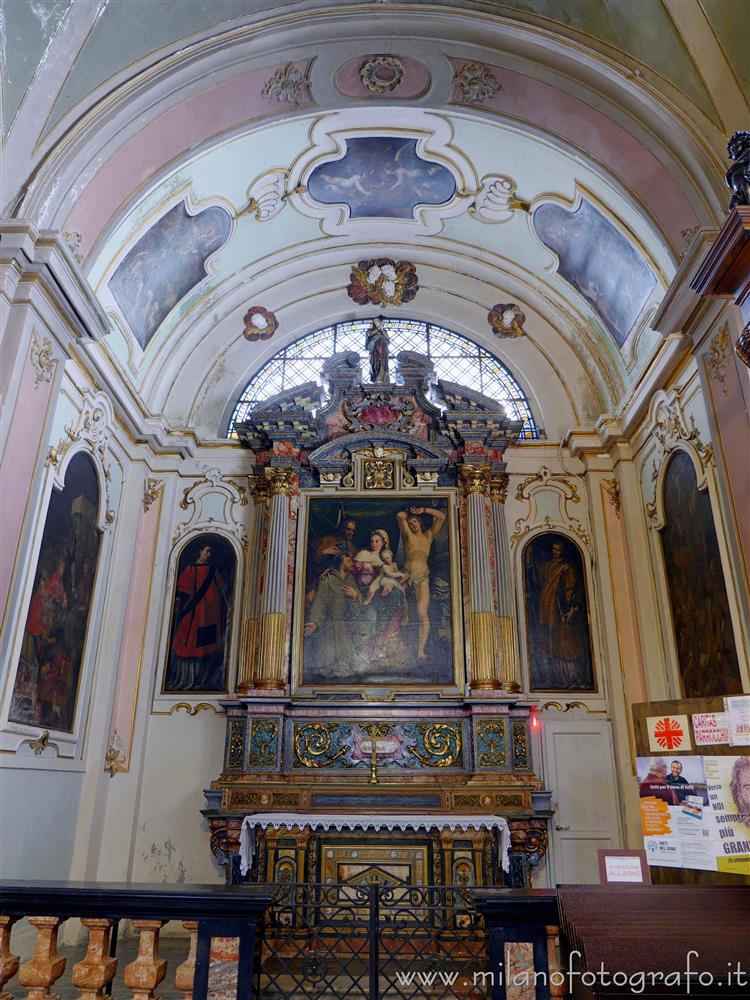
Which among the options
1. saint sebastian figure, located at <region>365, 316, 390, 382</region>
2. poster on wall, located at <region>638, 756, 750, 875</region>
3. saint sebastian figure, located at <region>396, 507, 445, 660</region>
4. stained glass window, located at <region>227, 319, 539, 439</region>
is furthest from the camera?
stained glass window, located at <region>227, 319, 539, 439</region>

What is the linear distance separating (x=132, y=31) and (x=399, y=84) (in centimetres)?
287

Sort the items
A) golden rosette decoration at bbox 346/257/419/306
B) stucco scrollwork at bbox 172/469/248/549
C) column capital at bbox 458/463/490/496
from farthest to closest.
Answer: golden rosette decoration at bbox 346/257/419/306 → stucco scrollwork at bbox 172/469/248/549 → column capital at bbox 458/463/490/496

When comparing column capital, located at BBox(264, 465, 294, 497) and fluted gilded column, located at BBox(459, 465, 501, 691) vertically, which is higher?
column capital, located at BBox(264, 465, 294, 497)

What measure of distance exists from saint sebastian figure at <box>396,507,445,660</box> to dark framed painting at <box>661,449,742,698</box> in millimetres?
2850

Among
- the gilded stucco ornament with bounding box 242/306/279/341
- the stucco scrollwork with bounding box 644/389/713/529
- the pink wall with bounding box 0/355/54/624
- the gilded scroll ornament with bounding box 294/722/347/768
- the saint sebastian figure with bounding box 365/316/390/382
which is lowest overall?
the gilded scroll ornament with bounding box 294/722/347/768

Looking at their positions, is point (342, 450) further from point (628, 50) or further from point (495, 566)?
point (628, 50)

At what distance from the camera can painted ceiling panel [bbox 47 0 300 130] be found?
285 inches

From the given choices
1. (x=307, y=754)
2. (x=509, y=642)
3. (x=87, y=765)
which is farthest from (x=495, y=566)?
(x=87, y=765)

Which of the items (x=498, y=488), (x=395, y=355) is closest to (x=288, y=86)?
(x=395, y=355)

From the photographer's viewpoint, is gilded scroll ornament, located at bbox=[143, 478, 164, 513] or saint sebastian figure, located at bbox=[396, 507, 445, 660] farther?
gilded scroll ornament, located at bbox=[143, 478, 164, 513]

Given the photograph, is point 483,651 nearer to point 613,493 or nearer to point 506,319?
point 613,493

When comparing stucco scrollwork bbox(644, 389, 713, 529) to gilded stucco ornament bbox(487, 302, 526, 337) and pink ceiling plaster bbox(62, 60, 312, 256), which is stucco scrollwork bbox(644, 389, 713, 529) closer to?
gilded stucco ornament bbox(487, 302, 526, 337)

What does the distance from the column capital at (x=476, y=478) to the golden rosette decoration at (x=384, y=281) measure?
3188mm

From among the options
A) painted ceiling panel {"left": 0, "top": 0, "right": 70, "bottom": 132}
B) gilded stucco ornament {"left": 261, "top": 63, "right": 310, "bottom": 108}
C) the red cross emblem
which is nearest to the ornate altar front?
gilded stucco ornament {"left": 261, "top": 63, "right": 310, "bottom": 108}
